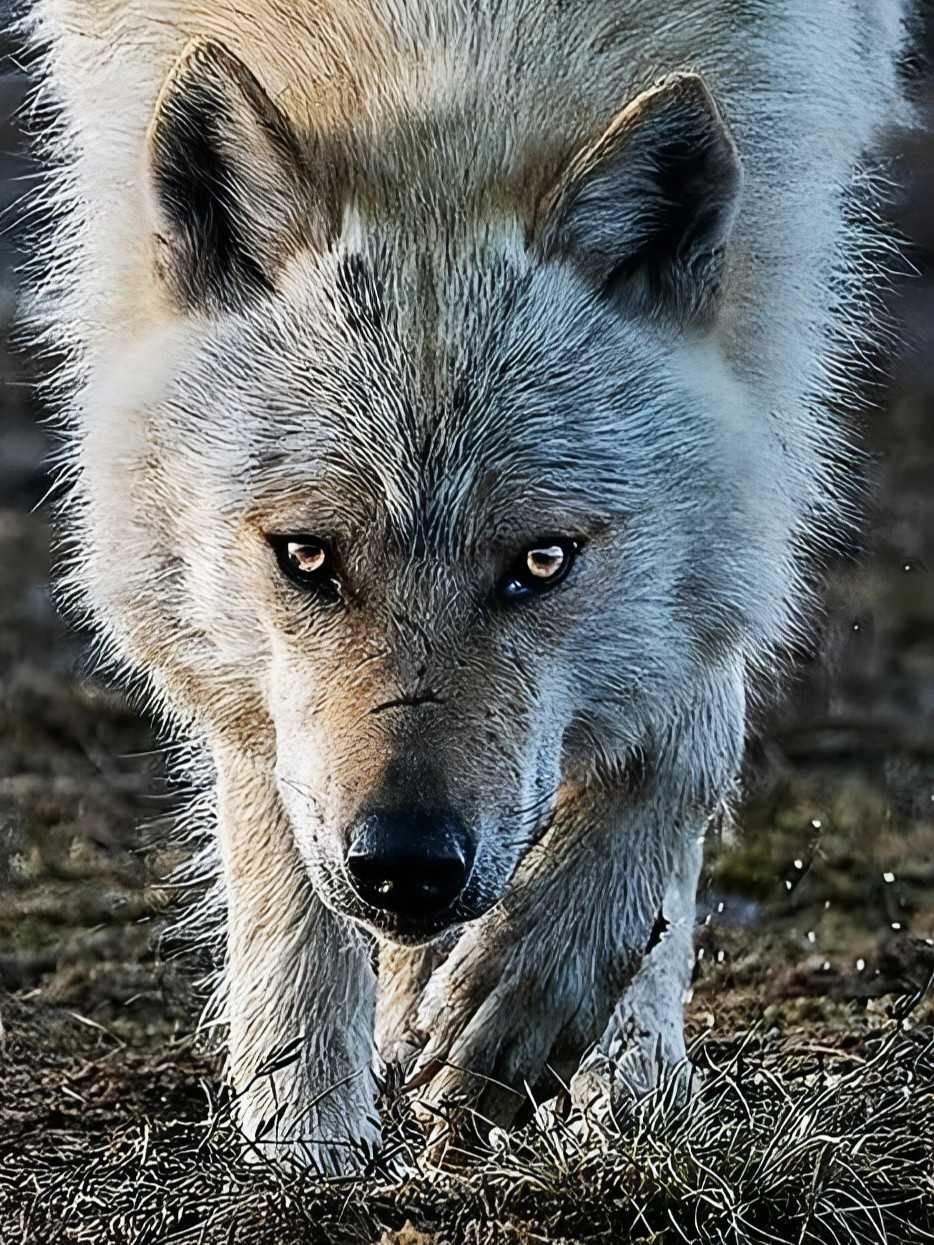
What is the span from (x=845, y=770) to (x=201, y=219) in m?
2.50

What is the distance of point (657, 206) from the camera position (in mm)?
2027

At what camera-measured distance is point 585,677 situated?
2092 mm

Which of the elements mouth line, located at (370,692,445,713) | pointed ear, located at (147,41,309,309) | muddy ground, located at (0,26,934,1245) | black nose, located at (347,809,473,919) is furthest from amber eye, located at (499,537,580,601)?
muddy ground, located at (0,26,934,1245)

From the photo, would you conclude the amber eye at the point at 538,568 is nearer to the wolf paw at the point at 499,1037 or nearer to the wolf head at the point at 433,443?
the wolf head at the point at 433,443

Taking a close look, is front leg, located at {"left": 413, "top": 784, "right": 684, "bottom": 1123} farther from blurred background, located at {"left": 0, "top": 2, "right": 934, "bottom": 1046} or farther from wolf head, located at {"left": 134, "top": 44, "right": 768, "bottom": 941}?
blurred background, located at {"left": 0, "top": 2, "right": 934, "bottom": 1046}

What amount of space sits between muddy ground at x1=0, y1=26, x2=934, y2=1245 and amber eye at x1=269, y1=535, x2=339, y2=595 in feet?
3.17

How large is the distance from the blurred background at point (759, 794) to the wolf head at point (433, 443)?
851 mm

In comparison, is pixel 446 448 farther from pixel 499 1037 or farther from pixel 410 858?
pixel 499 1037

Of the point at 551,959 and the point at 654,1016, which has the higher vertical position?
the point at 551,959

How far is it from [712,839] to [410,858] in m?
1.88

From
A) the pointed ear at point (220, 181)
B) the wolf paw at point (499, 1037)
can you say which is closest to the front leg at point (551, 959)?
the wolf paw at point (499, 1037)

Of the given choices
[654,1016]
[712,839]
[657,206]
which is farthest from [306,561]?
[712,839]

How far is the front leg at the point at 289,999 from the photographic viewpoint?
2322 millimetres

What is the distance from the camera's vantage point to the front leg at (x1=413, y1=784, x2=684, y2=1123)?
236 centimetres
